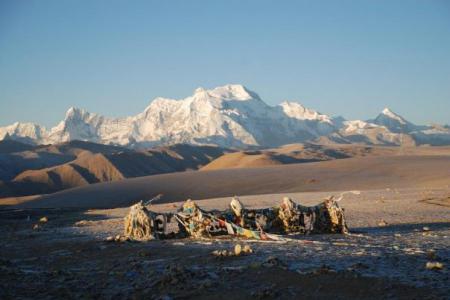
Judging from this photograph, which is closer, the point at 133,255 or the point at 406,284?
the point at 406,284

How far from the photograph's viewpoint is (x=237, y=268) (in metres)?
11.4

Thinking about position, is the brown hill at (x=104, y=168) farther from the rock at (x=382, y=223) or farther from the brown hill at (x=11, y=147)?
the rock at (x=382, y=223)

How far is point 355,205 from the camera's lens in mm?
29250

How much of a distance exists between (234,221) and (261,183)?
42617 mm

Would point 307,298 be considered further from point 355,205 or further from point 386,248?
point 355,205

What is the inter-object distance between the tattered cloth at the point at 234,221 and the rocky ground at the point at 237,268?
78cm

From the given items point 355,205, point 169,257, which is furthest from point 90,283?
point 355,205

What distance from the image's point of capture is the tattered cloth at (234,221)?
17.1 meters

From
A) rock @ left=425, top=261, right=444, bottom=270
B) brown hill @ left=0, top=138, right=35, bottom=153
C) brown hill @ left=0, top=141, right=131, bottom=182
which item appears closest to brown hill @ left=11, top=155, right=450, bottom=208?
rock @ left=425, top=261, right=444, bottom=270

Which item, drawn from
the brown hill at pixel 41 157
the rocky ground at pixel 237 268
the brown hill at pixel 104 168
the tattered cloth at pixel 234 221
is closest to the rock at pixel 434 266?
the rocky ground at pixel 237 268

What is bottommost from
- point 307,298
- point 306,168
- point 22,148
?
point 307,298

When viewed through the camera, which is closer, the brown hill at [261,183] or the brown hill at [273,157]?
the brown hill at [261,183]

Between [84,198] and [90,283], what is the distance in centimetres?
5094

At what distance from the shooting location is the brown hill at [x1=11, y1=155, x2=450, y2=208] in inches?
2084
